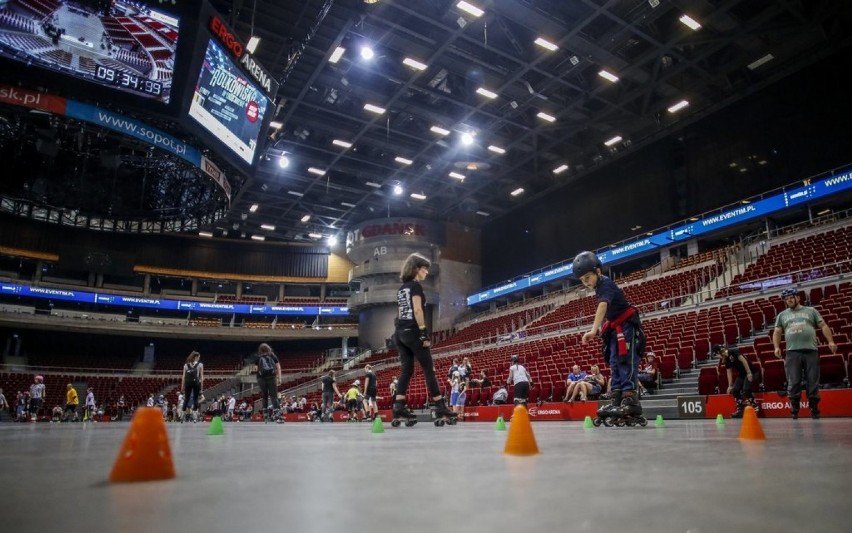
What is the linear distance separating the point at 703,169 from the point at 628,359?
65.6ft

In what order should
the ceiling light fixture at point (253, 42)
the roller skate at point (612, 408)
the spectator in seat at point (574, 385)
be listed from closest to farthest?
the roller skate at point (612, 408)
the spectator in seat at point (574, 385)
the ceiling light fixture at point (253, 42)

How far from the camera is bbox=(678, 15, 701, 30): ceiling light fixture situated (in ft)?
53.8

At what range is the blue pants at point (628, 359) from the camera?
16.2 feet

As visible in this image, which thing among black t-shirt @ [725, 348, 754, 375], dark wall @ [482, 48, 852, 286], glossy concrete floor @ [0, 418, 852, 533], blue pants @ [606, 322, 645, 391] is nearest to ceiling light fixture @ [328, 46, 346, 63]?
black t-shirt @ [725, 348, 754, 375]

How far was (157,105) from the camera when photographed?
11367 millimetres

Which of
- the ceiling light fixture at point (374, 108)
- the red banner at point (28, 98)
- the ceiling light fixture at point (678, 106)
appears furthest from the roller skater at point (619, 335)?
the ceiling light fixture at point (678, 106)

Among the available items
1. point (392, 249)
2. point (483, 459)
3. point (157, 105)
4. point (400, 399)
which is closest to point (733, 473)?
point (483, 459)

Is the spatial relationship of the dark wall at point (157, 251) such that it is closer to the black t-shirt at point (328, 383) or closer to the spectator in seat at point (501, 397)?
the black t-shirt at point (328, 383)

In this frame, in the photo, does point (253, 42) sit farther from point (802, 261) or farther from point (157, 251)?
point (157, 251)

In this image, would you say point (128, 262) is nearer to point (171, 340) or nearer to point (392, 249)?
point (171, 340)

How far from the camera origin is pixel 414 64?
59.9 feet

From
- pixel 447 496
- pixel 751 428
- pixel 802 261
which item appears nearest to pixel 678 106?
pixel 802 261

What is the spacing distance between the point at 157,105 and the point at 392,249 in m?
21.5

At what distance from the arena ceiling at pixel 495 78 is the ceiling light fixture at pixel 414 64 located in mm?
41
